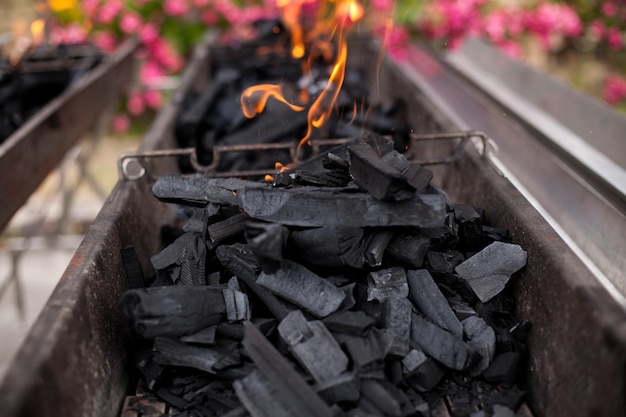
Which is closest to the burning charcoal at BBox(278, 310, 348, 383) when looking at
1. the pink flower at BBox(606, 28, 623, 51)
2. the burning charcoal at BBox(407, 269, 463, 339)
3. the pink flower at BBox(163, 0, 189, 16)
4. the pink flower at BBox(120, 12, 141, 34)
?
the burning charcoal at BBox(407, 269, 463, 339)

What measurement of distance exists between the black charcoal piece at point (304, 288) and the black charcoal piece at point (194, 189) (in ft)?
1.44

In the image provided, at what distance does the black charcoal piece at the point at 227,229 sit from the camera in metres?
2.06

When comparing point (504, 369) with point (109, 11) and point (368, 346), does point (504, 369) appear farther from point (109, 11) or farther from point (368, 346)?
point (109, 11)

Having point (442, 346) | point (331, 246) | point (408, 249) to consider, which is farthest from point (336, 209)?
point (442, 346)

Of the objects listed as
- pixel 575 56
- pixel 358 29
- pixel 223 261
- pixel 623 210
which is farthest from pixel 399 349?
pixel 575 56

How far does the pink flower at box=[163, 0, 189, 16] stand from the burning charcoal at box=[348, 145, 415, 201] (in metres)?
5.62

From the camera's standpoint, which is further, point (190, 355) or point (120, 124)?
point (120, 124)

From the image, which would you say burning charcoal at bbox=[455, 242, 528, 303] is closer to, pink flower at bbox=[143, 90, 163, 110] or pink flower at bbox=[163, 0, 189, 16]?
pink flower at bbox=[163, 0, 189, 16]

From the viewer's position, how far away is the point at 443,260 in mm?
2066

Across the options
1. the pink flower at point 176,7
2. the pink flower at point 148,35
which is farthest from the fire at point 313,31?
the pink flower at point 148,35

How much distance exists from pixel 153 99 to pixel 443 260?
6.07 meters

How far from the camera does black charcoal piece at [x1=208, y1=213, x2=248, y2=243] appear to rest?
81.2 inches

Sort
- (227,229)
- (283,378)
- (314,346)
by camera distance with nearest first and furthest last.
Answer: (283,378)
(314,346)
(227,229)

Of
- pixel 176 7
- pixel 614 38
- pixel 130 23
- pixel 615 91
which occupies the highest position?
pixel 176 7
